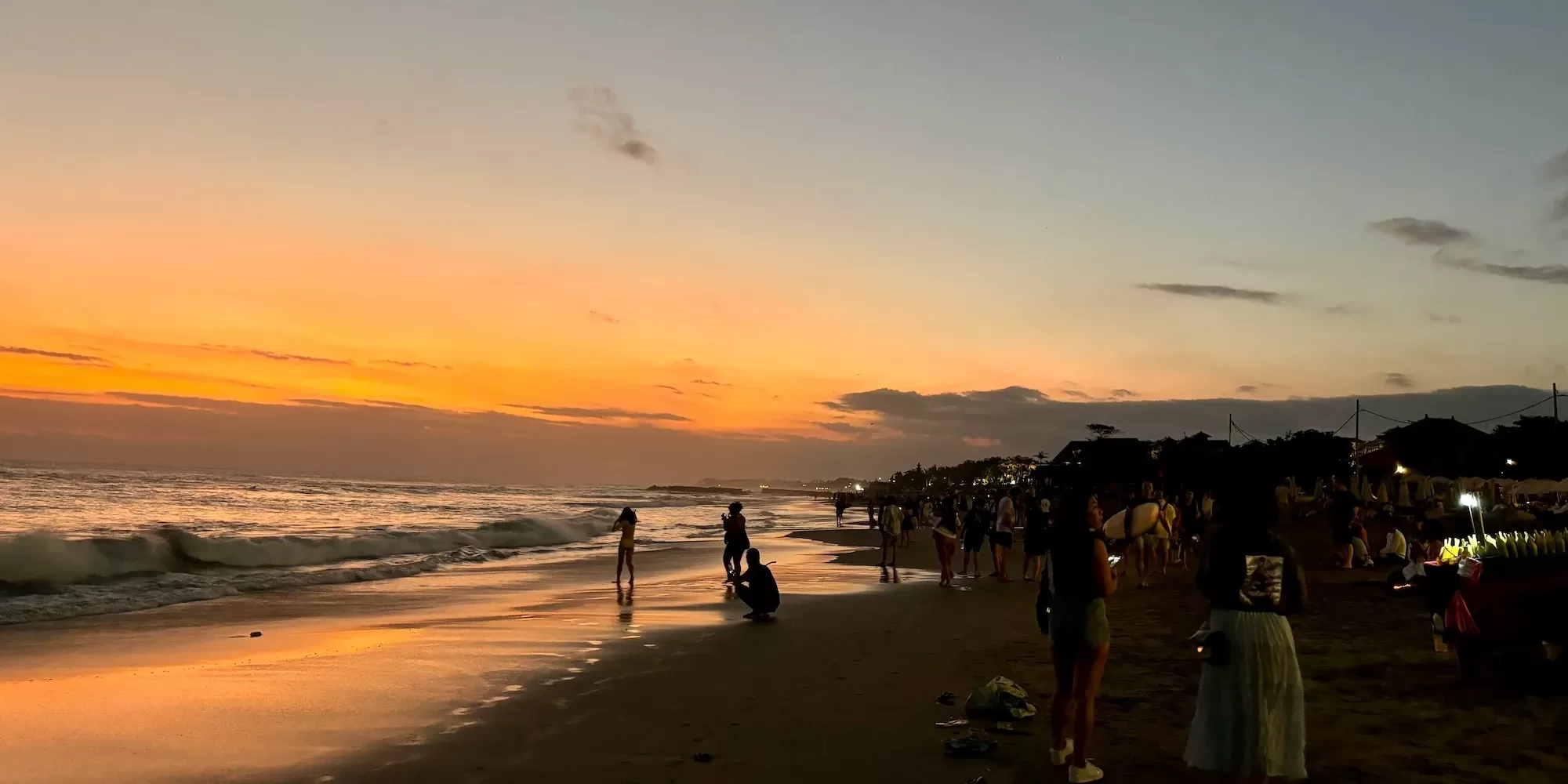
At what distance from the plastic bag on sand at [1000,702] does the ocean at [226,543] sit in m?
13.4

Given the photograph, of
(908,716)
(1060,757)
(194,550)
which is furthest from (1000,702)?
(194,550)

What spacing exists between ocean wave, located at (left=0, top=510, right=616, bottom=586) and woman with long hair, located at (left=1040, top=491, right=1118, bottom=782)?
17.8 meters

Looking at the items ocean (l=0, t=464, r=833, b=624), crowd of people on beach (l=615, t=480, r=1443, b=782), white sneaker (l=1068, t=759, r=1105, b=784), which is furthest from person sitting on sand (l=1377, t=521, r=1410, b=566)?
ocean (l=0, t=464, r=833, b=624)

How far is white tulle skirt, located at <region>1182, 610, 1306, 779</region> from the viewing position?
4352 millimetres

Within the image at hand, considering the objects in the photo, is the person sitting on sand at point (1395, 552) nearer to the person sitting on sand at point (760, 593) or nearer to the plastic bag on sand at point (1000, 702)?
the person sitting on sand at point (760, 593)

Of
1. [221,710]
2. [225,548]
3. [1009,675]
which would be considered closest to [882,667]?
[1009,675]

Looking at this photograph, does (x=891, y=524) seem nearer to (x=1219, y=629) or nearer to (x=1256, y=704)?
(x=1219, y=629)

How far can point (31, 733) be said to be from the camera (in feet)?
22.4

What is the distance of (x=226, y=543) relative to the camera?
24.4m

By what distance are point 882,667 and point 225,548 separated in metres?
21.3

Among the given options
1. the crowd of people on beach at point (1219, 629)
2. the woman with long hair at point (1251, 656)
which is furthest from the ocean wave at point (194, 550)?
the woman with long hair at point (1251, 656)

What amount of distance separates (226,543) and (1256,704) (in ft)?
86.3

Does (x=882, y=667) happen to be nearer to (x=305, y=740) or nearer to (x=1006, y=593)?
(x=305, y=740)

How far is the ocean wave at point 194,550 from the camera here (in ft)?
62.4
